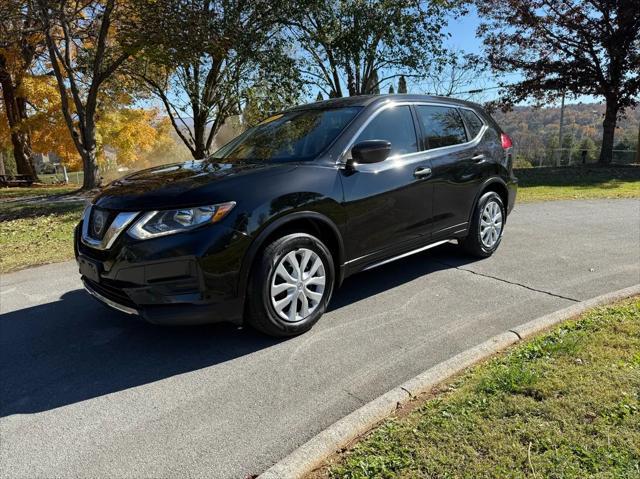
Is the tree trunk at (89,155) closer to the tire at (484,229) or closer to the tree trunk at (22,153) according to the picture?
the tire at (484,229)

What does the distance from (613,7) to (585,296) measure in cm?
1818

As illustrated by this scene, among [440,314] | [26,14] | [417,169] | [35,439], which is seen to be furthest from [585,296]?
[26,14]

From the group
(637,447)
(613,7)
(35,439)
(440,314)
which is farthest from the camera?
(613,7)

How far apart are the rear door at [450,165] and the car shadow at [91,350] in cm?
115

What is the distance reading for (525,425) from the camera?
241cm

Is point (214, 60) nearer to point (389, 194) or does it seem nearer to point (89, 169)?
point (89, 169)

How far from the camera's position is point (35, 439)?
2.64 metres

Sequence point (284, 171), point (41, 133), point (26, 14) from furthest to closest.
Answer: point (41, 133), point (26, 14), point (284, 171)

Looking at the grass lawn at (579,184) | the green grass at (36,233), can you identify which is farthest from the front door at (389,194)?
the grass lawn at (579,184)

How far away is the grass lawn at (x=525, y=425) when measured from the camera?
7.07 ft

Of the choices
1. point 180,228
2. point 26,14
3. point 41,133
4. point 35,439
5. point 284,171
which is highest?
point 26,14

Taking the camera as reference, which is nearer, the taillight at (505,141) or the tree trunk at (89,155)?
the taillight at (505,141)

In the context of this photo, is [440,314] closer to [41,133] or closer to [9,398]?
[9,398]

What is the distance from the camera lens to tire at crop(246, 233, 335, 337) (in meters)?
3.42
